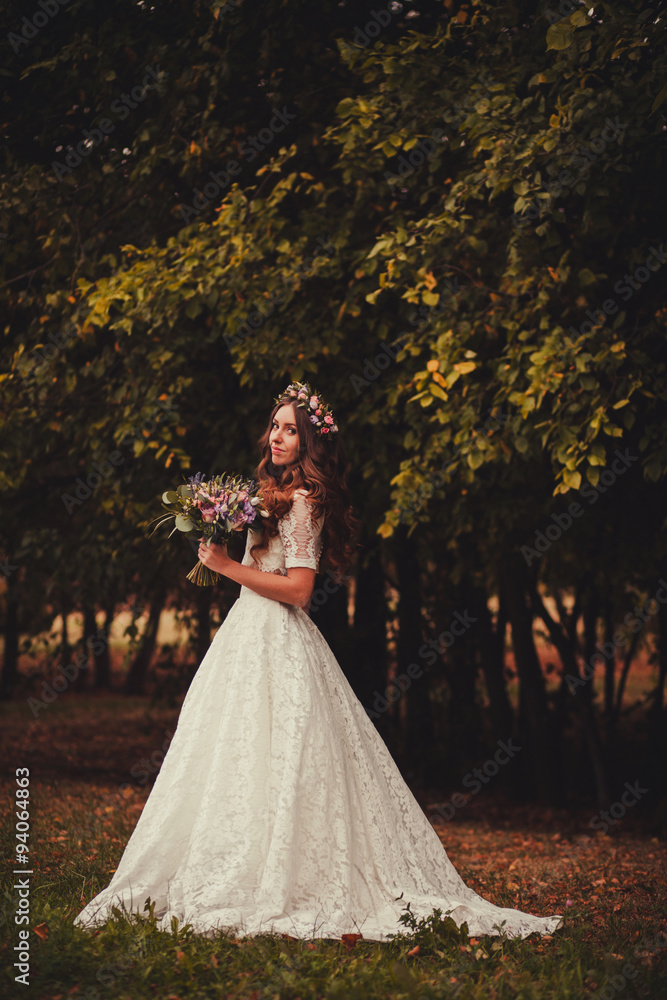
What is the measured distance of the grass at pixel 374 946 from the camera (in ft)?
10.3

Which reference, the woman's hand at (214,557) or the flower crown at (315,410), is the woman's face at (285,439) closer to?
the flower crown at (315,410)

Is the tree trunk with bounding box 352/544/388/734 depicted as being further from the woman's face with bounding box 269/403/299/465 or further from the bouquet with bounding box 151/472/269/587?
the bouquet with bounding box 151/472/269/587

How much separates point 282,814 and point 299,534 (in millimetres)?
1198

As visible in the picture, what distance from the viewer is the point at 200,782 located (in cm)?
390

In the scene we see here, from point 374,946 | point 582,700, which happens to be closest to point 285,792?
point 374,946

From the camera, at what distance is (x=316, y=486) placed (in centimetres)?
412

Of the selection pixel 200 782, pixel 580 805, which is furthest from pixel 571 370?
pixel 580 805

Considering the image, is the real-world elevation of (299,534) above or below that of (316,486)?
below

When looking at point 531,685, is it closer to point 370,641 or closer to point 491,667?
point 491,667

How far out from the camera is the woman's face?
4.25 meters

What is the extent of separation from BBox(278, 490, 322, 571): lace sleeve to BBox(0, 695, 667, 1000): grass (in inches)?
60.7

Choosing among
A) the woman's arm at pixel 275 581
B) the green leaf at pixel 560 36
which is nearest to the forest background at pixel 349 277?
the green leaf at pixel 560 36

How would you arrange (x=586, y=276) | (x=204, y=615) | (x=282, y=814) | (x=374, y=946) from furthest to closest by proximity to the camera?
(x=204, y=615)
(x=586, y=276)
(x=282, y=814)
(x=374, y=946)

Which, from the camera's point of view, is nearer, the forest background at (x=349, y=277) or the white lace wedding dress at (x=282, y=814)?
the white lace wedding dress at (x=282, y=814)
